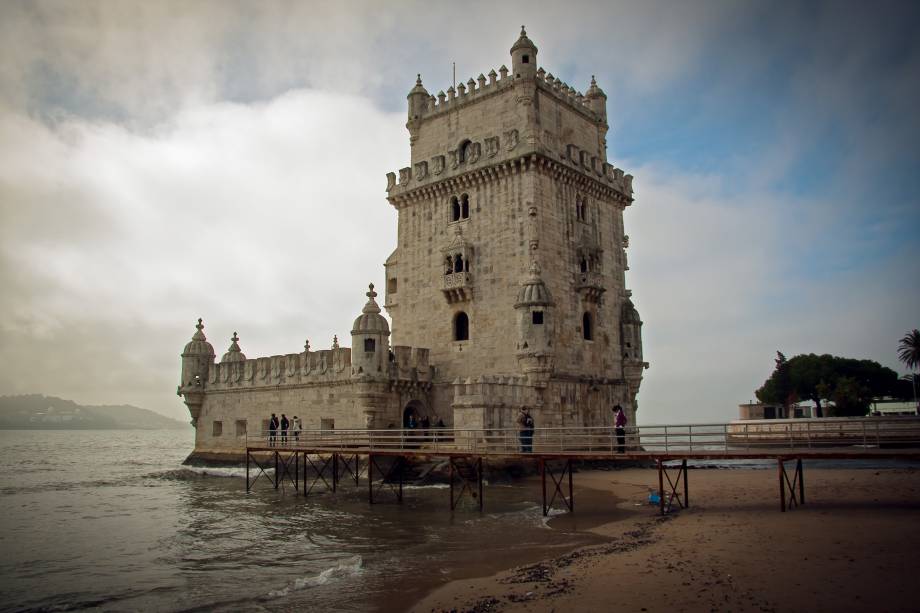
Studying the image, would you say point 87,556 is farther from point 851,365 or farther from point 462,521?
point 851,365

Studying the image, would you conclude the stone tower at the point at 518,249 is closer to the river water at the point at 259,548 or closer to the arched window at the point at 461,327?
the arched window at the point at 461,327

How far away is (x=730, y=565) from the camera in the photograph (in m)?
12.5

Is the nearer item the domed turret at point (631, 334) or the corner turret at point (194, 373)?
the domed turret at point (631, 334)

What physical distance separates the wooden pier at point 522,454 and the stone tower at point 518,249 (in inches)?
86.4

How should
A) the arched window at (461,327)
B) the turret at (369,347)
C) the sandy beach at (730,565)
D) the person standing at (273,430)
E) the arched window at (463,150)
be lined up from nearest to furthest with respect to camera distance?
the sandy beach at (730,565), the turret at (369,347), the person standing at (273,430), the arched window at (461,327), the arched window at (463,150)

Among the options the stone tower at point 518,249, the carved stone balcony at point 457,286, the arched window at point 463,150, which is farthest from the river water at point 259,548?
the arched window at point 463,150

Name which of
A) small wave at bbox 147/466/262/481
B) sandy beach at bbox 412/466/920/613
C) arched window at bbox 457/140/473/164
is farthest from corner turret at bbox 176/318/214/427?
sandy beach at bbox 412/466/920/613

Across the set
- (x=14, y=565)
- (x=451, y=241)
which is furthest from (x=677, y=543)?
(x=451, y=241)

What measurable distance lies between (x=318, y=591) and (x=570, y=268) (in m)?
21.7

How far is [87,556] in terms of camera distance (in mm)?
17719

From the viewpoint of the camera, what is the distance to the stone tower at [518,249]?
3008cm

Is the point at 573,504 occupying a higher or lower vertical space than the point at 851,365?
lower

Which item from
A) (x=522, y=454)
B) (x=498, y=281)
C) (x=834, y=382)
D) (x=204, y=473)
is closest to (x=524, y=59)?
(x=498, y=281)

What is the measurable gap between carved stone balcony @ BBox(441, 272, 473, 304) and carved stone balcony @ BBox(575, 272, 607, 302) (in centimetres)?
511
